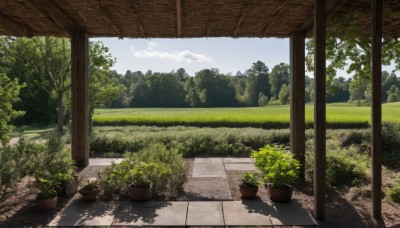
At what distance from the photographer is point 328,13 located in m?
5.46

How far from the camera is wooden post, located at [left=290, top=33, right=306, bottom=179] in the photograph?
22.4 ft

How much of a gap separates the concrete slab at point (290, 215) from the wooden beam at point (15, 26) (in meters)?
5.29

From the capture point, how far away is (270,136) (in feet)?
38.4

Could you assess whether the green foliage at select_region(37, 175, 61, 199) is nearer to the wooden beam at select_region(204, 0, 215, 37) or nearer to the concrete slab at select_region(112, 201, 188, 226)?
the concrete slab at select_region(112, 201, 188, 226)

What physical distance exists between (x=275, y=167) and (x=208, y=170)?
2658 millimetres

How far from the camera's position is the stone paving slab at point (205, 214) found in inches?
169

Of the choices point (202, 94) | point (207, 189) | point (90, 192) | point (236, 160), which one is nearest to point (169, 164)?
point (207, 189)

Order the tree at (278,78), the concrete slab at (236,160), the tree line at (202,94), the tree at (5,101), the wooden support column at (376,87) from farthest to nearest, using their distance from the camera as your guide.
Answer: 1. the tree at (278,78)
2. the tree line at (202,94)
3. the concrete slab at (236,160)
4. the tree at (5,101)
5. the wooden support column at (376,87)

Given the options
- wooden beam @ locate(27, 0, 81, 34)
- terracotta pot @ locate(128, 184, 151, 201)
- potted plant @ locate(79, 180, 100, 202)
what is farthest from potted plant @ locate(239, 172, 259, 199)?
wooden beam @ locate(27, 0, 81, 34)

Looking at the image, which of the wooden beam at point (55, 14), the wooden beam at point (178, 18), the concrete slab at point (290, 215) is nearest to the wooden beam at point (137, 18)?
the wooden beam at point (178, 18)

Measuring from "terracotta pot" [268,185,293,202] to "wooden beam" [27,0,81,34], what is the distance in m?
4.33

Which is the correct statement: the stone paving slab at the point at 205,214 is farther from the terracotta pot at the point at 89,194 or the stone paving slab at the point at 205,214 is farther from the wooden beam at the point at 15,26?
the wooden beam at the point at 15,26

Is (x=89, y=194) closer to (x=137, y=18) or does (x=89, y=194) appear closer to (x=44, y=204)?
(x=44, y=204)

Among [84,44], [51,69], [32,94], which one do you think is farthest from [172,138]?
[32,94]
